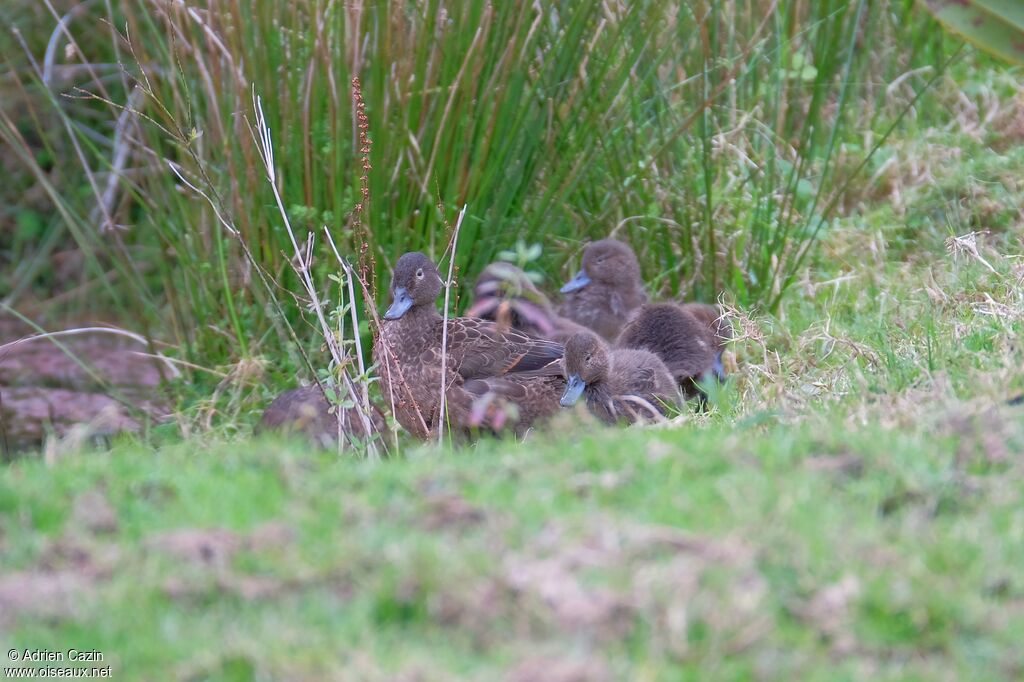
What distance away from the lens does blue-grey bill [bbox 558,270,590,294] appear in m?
7.23

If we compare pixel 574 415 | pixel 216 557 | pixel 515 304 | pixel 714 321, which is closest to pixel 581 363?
pixel 574 415

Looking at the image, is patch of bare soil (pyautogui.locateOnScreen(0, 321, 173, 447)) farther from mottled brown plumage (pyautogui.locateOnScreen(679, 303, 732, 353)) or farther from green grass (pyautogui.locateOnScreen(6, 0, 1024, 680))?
mottled brown plumage (pyautogui.locateOnScreen(679, 303, 732, 353))

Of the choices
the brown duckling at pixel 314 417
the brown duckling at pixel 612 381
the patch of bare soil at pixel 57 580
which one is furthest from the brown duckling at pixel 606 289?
the patch of bare soil at pixel 57 580

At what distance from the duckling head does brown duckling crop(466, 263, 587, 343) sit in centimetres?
31

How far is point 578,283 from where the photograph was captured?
7.25 m

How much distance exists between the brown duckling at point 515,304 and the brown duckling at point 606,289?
30 centimetres

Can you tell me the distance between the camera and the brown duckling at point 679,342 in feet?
21.4

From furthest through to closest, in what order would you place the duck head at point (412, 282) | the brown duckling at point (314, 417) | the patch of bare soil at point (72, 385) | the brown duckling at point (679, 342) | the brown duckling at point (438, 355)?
the patch of bare soil at point (72, 385) → the brown duckling at point (679, 342) → the duck head at point (412, 282) → the brown duckling at point (438, 355) → the brown duckling at point (314, 417)

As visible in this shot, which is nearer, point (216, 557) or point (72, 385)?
point (216, 557)

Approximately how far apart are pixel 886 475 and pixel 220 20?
4.41 metres

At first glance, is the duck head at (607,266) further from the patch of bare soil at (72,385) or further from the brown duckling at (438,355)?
the patch of bare soil at (72,385)

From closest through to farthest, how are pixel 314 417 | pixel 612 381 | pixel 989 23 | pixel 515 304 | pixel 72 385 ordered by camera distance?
pixel 314 417 < pixel 612 381 < pixel 515 304 < pixel 989 23 < pixel 72 385

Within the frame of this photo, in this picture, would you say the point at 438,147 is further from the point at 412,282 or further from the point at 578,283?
the point at 578,283

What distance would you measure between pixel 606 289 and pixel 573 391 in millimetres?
1526
